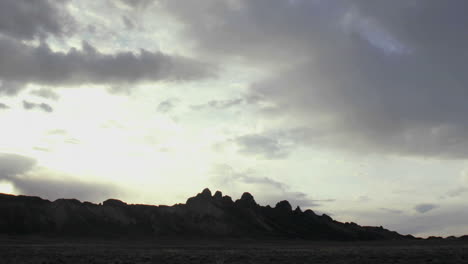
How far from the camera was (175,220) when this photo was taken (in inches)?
5571

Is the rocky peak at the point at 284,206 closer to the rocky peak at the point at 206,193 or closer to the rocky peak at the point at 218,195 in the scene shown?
the rocky peak at the point at 218,195

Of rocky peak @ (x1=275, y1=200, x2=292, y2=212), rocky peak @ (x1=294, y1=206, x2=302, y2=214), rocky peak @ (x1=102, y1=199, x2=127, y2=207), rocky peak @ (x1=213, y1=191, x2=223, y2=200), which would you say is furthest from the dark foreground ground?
rocky peak @ (x1=294, y1=206, x2=302, y2=214)

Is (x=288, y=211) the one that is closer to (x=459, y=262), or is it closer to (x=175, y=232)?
(x=175, y=232)

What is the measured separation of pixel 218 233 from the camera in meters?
141

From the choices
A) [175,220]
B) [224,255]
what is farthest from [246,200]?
[224,255]

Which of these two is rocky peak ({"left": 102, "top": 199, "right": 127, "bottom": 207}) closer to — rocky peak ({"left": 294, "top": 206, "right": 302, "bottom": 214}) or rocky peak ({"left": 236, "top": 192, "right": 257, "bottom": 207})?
rocky peak ({"left": 236, "top": 192, "right": 257, "bottom": 207})

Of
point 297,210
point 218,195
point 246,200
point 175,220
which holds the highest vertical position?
A: point 218,195

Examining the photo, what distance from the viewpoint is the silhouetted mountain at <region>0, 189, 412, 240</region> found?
388 ft

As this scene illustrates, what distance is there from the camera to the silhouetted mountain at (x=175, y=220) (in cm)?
11825

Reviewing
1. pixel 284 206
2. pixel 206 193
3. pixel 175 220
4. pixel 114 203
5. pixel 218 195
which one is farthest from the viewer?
pixel 284 206

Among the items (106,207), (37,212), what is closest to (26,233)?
(37,212)

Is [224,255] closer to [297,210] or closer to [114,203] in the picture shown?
[114,203]

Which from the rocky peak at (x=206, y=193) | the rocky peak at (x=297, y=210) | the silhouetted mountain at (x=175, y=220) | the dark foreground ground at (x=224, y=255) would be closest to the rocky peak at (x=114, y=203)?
the silhouetted mountain at (x=175, y=220)

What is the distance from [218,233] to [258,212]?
28.7 metres
